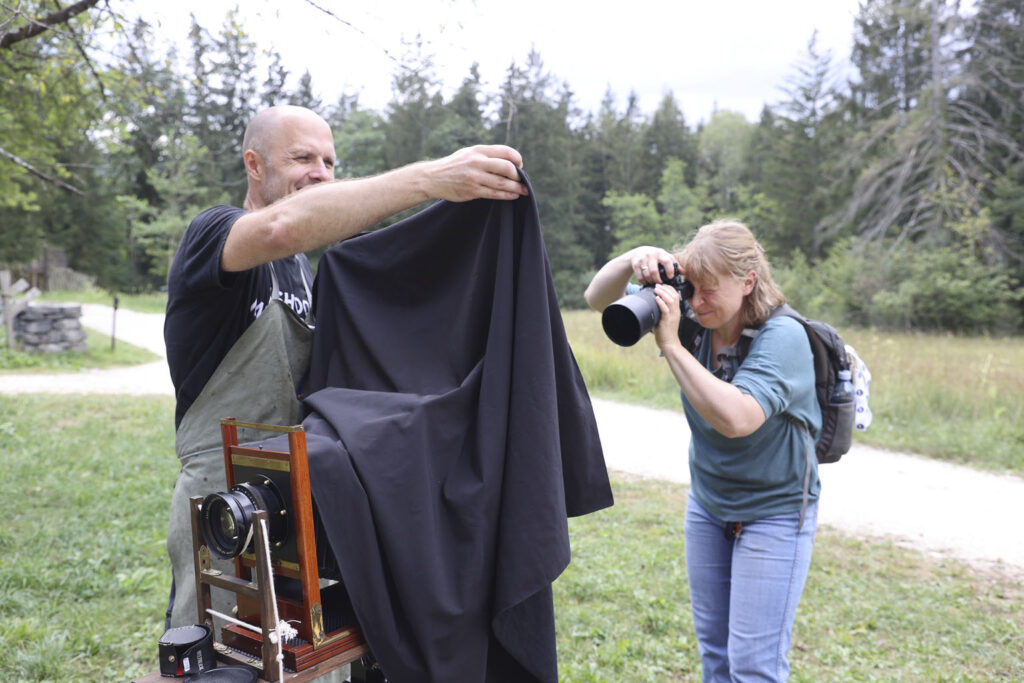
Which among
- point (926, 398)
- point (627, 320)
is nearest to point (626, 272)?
point (627, 320)

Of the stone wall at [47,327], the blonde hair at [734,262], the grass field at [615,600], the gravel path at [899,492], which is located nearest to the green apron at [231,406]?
the blonde hair at [734,262]

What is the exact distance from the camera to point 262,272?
2117 mm

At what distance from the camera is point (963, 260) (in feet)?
78.6

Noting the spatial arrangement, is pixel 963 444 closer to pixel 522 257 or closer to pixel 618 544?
pixel 618 544

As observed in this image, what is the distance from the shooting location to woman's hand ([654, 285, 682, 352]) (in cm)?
245

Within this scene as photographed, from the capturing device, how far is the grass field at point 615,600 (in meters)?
3.82

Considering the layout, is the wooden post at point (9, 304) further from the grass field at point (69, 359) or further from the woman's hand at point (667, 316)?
the woman's hand at point (667, 316)

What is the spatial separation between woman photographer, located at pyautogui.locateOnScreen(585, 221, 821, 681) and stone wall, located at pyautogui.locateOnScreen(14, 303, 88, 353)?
1623cm

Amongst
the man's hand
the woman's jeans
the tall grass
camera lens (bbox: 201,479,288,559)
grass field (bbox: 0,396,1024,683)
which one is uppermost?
the man's hand

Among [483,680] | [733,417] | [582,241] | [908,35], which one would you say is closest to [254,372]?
[483,680]

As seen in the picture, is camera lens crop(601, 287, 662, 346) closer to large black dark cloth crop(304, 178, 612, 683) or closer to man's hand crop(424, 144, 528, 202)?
large black dark cloth crop(304, 178, 612, 683)

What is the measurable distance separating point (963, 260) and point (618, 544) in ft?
75.9

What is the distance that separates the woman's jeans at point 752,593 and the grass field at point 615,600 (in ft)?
3.69

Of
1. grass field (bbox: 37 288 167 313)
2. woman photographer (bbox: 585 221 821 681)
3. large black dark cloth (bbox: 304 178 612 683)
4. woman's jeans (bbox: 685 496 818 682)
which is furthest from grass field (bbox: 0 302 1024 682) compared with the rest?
grass field (bbox: 37 288 167 313)
